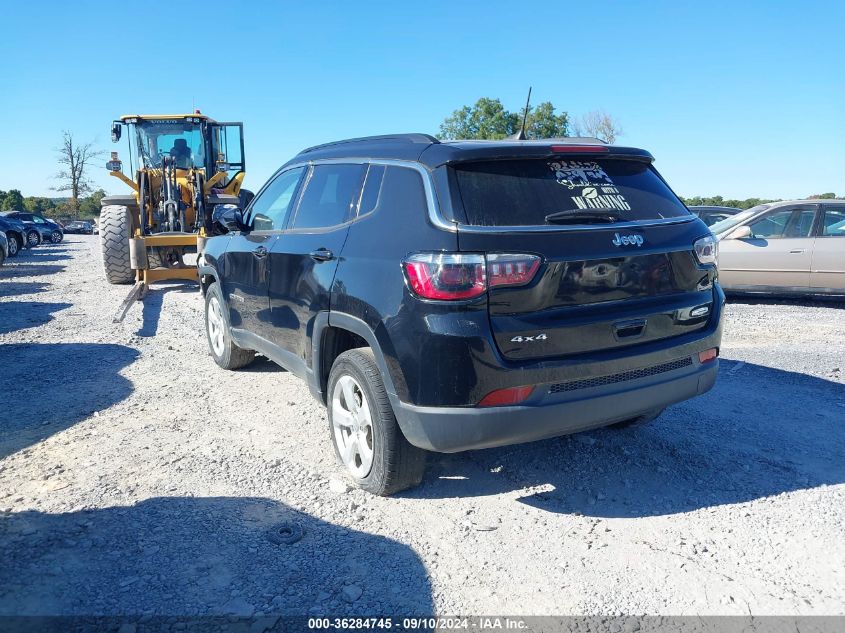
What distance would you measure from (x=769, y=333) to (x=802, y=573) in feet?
18.1

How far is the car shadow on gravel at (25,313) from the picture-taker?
833 centimetres

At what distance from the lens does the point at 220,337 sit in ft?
20.0

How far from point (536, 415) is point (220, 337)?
3.97m

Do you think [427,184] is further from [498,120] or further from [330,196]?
[498,120]

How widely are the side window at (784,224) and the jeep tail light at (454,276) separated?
28.1 feet

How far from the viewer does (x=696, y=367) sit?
11.7ft

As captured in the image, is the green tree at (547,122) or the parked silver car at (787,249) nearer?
the parked silver car at (787,249)

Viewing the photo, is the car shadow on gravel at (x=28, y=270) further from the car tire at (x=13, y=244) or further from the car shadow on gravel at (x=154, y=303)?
the car shadow on gravel at (x=154, y=303)

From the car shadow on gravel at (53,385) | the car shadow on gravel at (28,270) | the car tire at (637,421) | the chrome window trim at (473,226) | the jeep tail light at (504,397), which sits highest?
the chrome window trim at (473,226)

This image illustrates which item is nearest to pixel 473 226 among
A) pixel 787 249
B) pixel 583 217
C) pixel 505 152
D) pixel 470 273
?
pixel 470 273

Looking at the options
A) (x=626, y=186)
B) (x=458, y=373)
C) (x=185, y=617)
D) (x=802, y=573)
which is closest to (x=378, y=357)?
(x=458, y=373)

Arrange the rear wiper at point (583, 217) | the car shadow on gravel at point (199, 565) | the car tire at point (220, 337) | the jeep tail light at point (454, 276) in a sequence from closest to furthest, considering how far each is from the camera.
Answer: the car shadow on gravel at point (199, 565) < the jeep tail light at point (454, 276) < the rear wiper at point (583, 217) < the car tire at point (220, 337)

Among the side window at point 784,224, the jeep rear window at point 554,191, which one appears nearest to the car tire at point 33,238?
the side window at point 784,224

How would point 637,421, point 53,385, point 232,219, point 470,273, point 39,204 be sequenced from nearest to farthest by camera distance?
point 470,273
point 637,421
point 232,219
point 53,385
point 39,204
